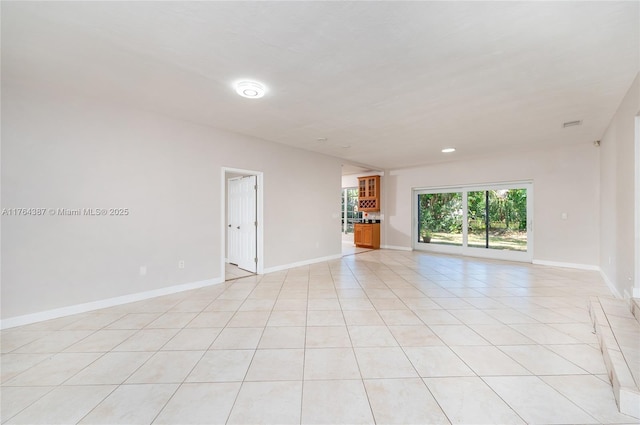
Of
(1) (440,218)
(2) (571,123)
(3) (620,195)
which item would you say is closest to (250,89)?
(2) (571,123)

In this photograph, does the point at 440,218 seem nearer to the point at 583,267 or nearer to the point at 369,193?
the point at 369,193

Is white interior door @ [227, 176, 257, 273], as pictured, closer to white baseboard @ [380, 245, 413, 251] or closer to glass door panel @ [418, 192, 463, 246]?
white baseboard @ [380, 245, 413, 251]

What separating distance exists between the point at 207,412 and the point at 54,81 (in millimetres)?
3660

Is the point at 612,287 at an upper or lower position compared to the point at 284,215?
lower

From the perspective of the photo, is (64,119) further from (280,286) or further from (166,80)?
(280,286)

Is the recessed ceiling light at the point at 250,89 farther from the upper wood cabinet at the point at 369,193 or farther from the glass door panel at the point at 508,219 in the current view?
the glass door panel at the point at 508,219

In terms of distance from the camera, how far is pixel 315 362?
7.15ft

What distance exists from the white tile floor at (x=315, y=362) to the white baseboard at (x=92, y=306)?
13 cm

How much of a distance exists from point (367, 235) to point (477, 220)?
10.5 feet

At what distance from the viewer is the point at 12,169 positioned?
A: 2832 mm

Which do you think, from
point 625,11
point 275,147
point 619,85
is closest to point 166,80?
point 275,147

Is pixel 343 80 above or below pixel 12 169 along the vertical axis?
above

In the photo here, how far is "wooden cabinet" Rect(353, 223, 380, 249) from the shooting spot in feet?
28.5

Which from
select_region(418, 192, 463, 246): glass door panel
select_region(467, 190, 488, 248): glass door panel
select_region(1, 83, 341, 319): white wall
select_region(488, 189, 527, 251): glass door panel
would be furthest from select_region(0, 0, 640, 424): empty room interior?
select_region(418, 192, 463, 246): glass door panel
